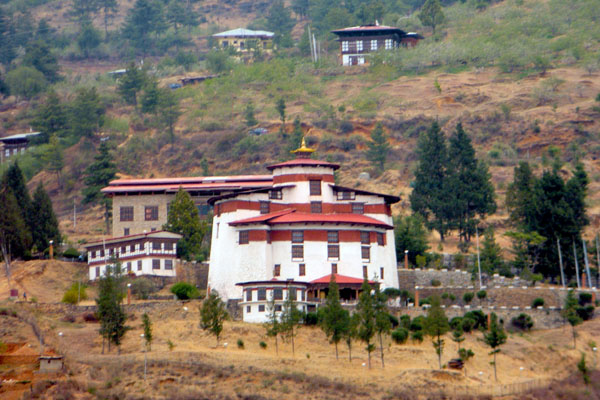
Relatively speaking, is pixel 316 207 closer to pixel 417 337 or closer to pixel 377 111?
pixel 417 337

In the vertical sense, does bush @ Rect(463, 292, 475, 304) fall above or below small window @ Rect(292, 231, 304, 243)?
below

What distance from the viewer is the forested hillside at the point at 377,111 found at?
404 ft

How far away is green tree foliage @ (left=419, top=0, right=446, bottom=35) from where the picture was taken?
170375 millimetres

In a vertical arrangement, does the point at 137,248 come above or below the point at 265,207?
below

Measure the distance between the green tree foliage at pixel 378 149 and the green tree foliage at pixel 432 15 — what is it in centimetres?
4569

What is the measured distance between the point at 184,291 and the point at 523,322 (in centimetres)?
2616

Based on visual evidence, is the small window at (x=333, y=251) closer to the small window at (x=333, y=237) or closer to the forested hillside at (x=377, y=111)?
the small window at (x=333, y=237)

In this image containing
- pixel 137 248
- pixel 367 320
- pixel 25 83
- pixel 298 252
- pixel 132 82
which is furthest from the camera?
pixel 25 83

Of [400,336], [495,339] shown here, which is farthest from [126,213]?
[495,339]

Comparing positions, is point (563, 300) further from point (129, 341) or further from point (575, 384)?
point (129, 341)

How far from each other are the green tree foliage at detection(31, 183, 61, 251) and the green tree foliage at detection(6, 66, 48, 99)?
74.9 metres

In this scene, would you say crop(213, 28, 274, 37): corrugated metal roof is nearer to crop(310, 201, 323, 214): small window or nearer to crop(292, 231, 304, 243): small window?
crop(310, 201, 323, 214): small window

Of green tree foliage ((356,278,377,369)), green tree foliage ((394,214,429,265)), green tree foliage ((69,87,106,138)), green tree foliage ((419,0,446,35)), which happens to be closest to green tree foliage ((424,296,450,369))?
green tree foliage ((356,278,377,369))

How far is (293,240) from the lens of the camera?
8719 cm
